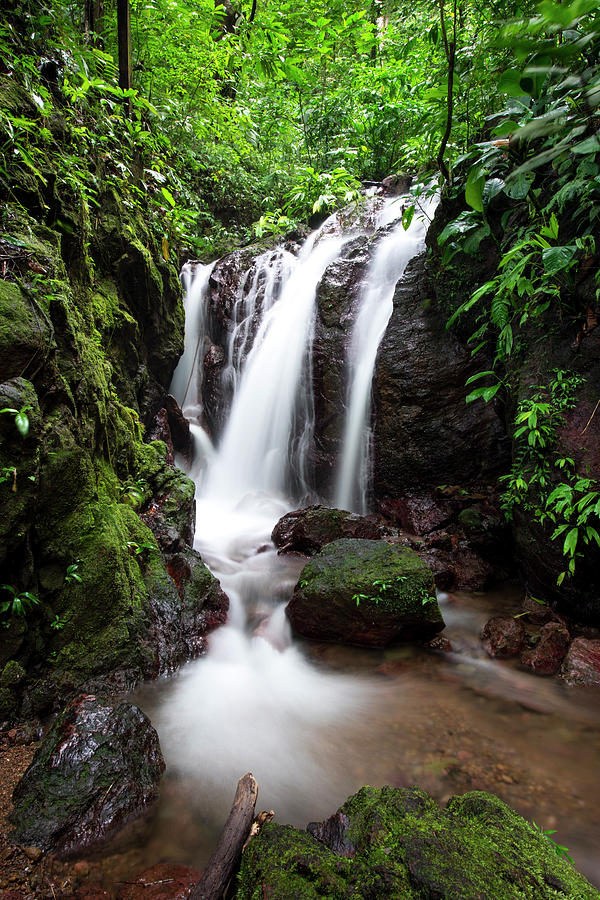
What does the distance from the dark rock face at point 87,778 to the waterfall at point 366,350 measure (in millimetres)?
4657

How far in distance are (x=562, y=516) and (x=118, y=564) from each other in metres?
3.64

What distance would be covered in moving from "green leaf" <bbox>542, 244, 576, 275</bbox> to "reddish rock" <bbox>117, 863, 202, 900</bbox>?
410 centimetres

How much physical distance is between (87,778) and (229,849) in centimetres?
89

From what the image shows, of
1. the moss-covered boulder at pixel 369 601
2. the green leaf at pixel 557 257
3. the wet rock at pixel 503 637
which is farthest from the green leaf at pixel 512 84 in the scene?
the wet rock at pixel 503 637

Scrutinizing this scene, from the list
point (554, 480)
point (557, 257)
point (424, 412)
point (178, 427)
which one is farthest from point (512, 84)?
point (178, 427)

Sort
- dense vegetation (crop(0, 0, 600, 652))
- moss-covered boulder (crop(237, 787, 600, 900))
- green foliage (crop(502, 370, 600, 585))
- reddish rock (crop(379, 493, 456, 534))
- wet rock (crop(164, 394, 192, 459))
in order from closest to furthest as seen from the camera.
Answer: moss-covered boulder (crop(237, 787, 600, 900)) < dense vegetation (crop(0, 0, 600, 652)) < green foliage (crop(502, 370, 600, 585)) < reddish rock (crop(379, 493, 456, 534)) < wet rock (crop(164, 394, 192, 459))

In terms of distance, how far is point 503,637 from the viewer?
12.2 feet

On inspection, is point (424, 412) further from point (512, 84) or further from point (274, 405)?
point (512, 84)

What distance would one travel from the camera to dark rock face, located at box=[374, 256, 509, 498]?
5.82 meters

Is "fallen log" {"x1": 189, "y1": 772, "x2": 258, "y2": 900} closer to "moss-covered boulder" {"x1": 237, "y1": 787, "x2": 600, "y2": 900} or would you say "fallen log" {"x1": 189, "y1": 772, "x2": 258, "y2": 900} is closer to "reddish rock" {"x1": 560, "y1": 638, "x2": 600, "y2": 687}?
"moss-covered boulder" {"x1": 237, "y1": 787, "x2": 600, "y2": 900}

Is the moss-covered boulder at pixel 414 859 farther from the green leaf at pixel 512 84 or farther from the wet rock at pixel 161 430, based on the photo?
the wet rock at pixel 161 430

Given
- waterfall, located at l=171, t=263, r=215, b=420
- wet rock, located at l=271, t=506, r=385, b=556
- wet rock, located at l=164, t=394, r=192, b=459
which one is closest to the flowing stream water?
wet rock, located at l=271, t=506, r=385, b=556

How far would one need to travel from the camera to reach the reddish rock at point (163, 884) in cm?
166

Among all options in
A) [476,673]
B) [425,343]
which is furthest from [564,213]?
[476,673]
